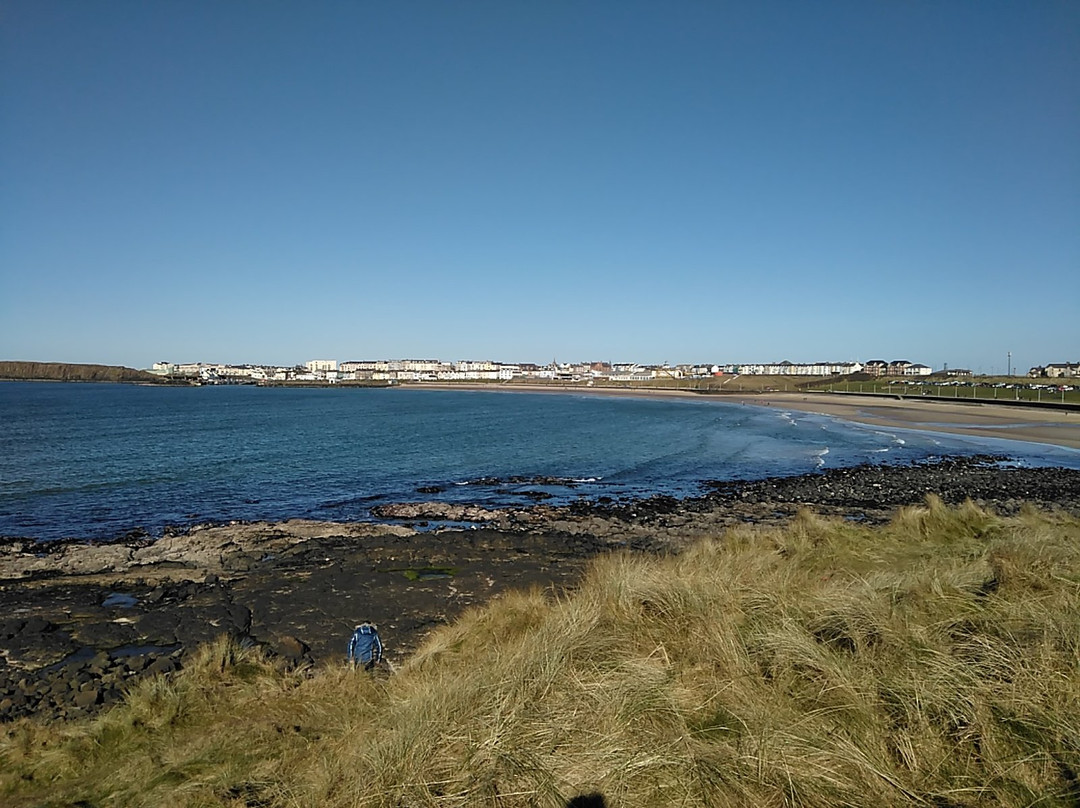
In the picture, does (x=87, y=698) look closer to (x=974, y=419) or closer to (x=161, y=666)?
(x=161, y=666)

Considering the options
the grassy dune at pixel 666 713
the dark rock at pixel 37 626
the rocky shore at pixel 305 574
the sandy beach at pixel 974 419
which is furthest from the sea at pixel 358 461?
the grassy dune at pixel 666 713

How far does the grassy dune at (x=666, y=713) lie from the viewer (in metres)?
3.74

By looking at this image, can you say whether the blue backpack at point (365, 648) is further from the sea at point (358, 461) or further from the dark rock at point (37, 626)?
the sea at point (358, 461)

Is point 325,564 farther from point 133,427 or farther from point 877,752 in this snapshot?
point 133,427

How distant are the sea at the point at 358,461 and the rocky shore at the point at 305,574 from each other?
2788 mm

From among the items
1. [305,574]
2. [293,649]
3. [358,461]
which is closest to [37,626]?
[305,574]

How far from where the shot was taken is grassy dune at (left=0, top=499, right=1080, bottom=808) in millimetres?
3742

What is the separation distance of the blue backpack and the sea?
39.2ft

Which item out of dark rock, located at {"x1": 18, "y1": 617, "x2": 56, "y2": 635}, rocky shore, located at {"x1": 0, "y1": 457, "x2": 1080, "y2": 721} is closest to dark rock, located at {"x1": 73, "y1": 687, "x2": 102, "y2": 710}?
rocky shore, located at {"x1": 0, "y1": 457, "x2": 1080, "y2": 721}

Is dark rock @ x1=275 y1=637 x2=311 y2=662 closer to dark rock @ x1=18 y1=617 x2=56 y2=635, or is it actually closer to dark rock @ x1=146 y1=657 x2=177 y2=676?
dark rock @ x1=146 y1=657 x2=177 y2=676

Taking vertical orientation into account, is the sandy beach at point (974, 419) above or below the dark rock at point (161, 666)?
above

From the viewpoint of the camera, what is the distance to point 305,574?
543 inches

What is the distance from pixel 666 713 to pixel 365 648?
17.5 feet

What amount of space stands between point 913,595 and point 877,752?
10.2 ft
